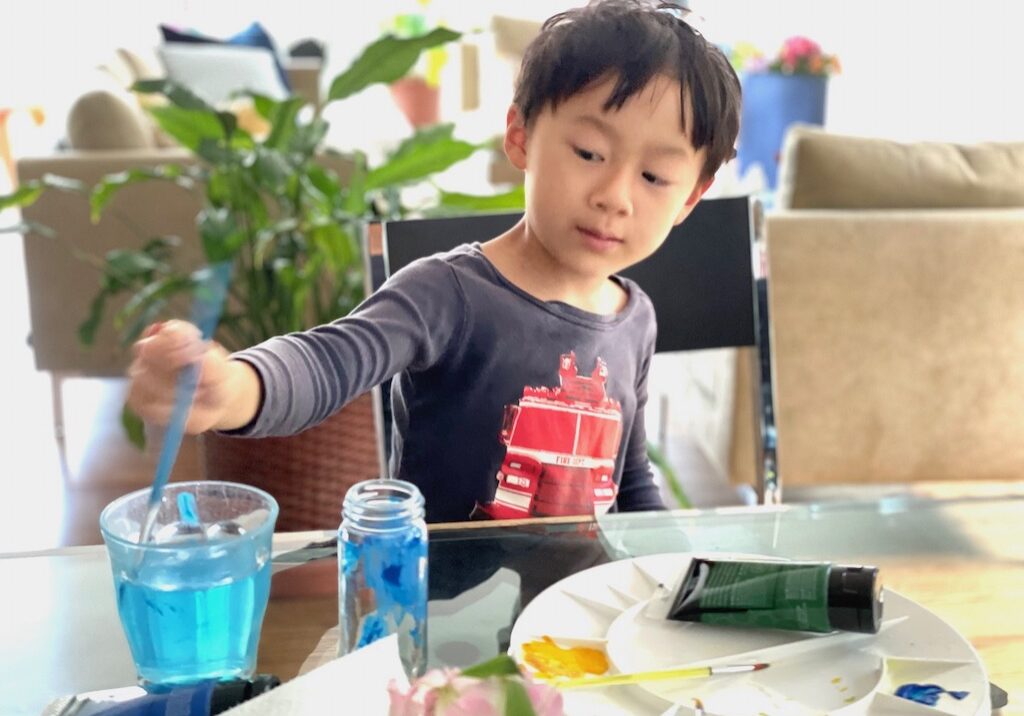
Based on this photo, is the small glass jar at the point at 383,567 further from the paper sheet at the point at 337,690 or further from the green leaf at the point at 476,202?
the green leaf at the point at 476,202

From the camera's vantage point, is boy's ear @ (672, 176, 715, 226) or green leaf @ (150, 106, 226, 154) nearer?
boy's ear @ (672, 176, 715, 226)

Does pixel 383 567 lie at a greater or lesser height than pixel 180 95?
lesser

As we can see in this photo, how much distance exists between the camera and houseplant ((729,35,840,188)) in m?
5.22

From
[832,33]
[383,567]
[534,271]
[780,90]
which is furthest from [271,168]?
[832,33]

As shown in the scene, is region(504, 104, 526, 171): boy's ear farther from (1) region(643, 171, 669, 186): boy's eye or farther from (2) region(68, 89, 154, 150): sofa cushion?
(2) region(68, 89, 154, 150): sofa cushion

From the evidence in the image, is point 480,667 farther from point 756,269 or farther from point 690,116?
point 756,269

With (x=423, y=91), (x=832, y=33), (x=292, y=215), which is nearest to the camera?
(x=292, y=215)

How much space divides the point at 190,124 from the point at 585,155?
126cm

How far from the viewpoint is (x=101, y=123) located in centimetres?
305

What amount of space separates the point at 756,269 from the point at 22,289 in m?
3.76

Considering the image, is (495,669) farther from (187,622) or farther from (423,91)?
(423,91)

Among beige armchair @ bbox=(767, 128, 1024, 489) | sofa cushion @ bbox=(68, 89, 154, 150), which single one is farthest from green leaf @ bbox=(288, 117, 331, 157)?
sofa cushion @ bbox=(68, 89, 154, 150)

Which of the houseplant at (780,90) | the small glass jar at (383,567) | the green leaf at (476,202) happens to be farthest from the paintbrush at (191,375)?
the houseplant at (780,90)

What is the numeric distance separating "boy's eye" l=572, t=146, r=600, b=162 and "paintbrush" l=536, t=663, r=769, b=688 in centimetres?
42
